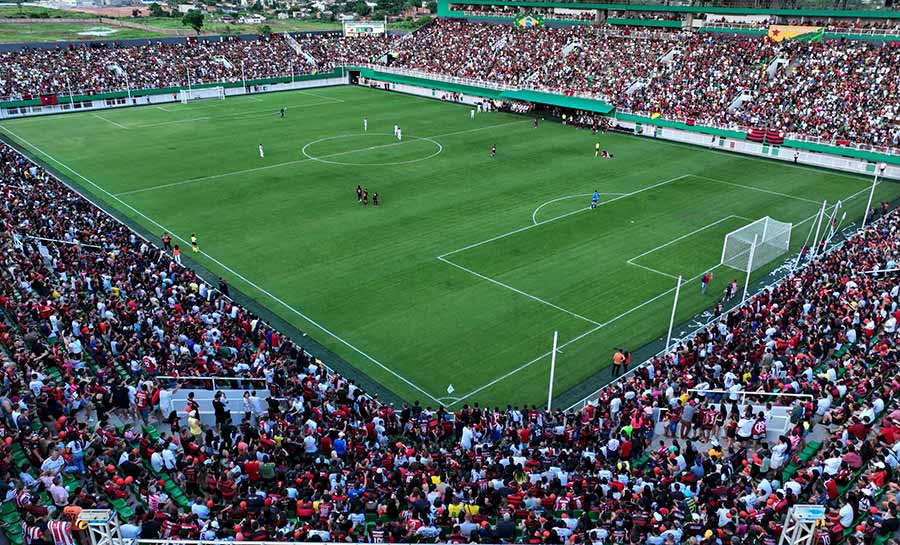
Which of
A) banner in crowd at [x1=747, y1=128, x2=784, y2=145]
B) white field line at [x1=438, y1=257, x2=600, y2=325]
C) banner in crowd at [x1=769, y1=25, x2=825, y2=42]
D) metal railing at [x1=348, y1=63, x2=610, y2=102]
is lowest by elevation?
white field line at [x1=438, y1=257, x2=600, y2=325]

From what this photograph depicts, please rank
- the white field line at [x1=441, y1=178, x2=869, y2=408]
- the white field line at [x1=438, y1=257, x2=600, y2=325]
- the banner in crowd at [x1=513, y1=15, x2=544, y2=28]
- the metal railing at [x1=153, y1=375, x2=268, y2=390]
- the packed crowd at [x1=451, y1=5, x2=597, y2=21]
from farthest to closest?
the banner in crowd at [x1=513, y1=15, x2=544, y2=28] → the packed crowd at [x1=451, y1=5, x2=597, y2=21] → the white field line at [x1=438, y1=257, x2=600, y2=325] → the white field line at [x1=441, y1=178, x2=869, y2=408] → the metal railing at [x1=153, y1=375, x2=268, y2=390]

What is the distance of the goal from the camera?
77994mm

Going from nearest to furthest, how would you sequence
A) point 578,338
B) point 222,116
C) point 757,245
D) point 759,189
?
point 578,338 → point 757,245 → point 759,189 → point 222,116

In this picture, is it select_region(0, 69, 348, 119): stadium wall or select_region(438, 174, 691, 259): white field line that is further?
select_region(0, 69, 348, 119): stadium wall

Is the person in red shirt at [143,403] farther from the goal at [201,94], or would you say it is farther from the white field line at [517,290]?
the goal at [201,94]

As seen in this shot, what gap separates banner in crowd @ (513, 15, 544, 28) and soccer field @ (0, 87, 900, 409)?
71.6 feet

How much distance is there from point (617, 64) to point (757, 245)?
42.8 meters

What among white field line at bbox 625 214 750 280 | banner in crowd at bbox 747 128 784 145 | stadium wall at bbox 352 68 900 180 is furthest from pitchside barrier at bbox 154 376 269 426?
banner in crowd at bbox 747 128 784 145

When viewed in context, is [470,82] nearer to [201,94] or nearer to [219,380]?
[201,94]

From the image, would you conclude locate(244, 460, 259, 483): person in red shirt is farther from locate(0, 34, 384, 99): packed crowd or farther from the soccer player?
locate(0, 34, 384, 99): packed crowd

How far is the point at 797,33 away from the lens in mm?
62062

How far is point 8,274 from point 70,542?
18982mm

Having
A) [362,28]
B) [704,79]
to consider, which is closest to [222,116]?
[362,28]

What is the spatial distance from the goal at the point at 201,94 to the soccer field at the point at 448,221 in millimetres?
8840
